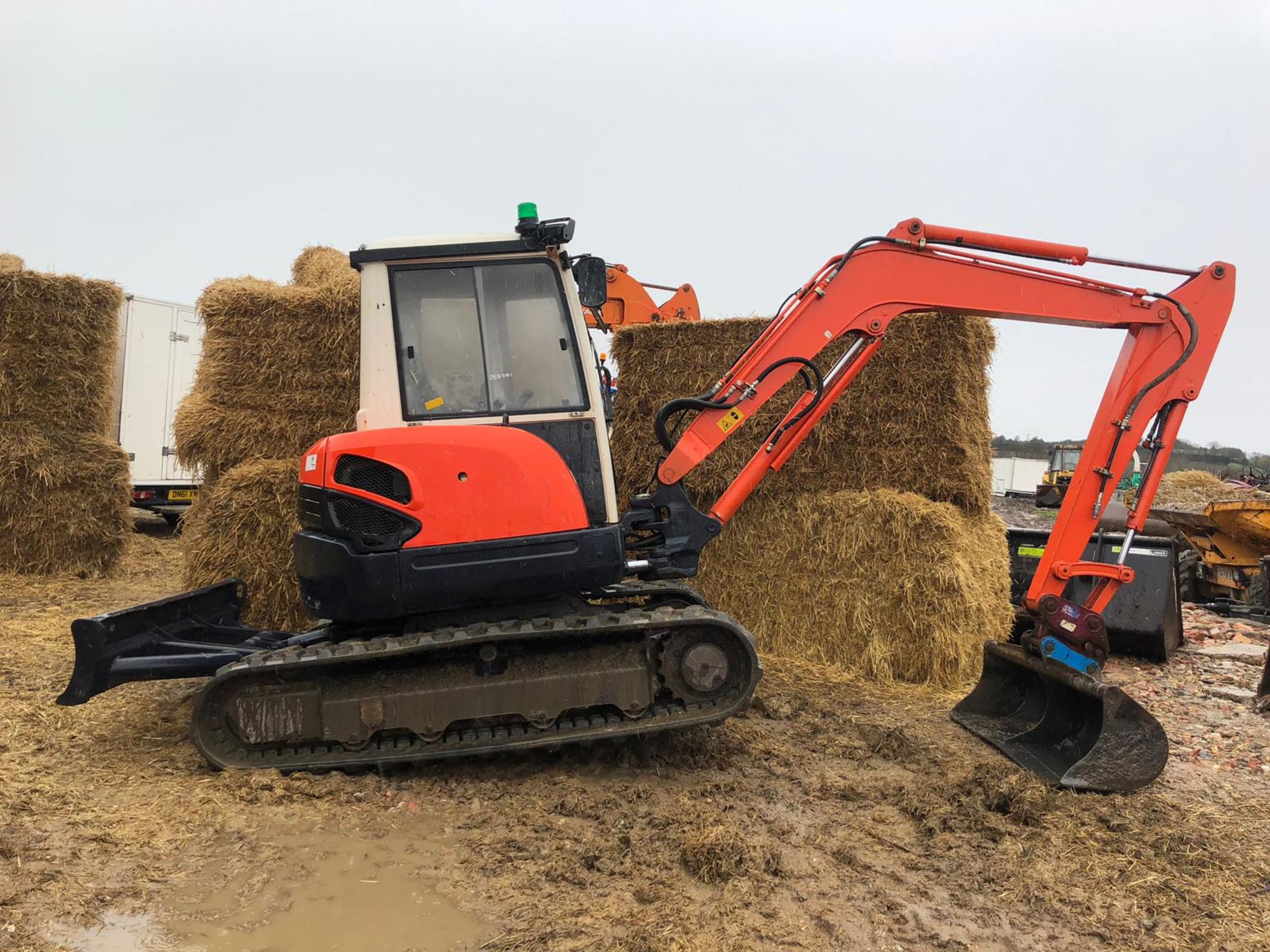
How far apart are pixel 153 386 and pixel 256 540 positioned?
661 centimetres

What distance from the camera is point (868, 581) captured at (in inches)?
256

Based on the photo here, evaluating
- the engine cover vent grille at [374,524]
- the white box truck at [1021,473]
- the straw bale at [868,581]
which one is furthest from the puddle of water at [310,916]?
the white box truck at [1021,473]

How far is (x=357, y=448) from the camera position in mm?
4340

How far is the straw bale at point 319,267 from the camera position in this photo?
7.81 m

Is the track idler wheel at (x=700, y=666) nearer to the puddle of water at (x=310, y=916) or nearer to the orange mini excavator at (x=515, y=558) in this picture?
the orange mini excavator at (x=515, y=558)

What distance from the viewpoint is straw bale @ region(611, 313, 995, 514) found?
21.3 feet

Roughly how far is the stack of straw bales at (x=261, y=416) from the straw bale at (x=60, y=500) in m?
3.52

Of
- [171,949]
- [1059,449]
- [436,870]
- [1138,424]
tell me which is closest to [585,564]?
[436,870]

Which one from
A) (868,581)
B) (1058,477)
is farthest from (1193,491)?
(868,581)

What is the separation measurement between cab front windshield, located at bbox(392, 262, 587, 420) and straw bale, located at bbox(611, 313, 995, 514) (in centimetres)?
A: 265

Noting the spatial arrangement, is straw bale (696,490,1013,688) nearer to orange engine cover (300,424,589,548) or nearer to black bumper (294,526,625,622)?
black bumper (294,526,625,622)

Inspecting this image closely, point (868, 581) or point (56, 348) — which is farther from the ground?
point (56, 348)

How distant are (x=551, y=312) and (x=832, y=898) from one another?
301 centimetres

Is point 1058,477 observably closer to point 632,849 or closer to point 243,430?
point 243,430
